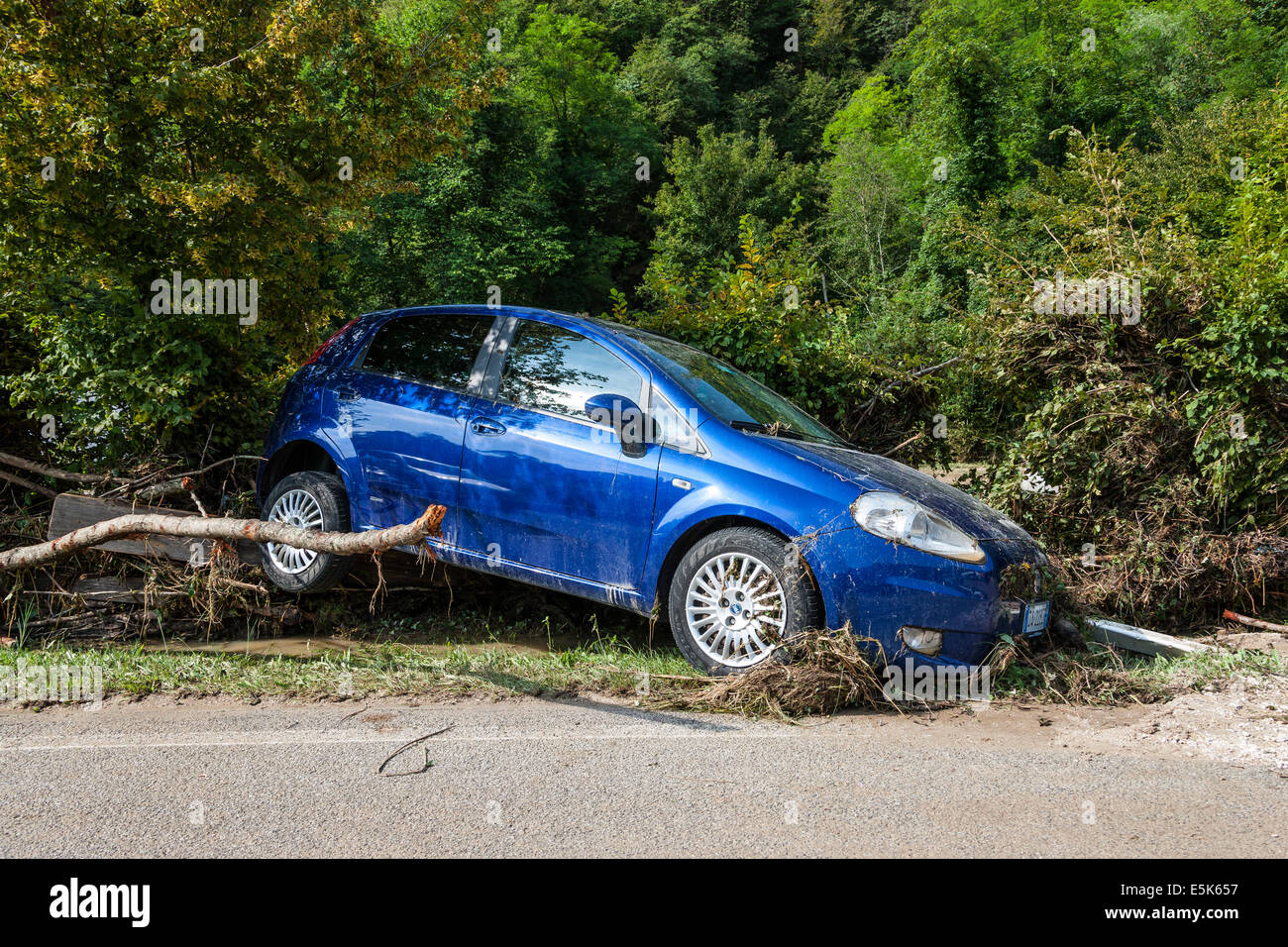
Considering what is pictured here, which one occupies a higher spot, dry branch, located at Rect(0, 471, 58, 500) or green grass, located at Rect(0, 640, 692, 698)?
dry branch, located at Rect(0, 471, 58, 500)

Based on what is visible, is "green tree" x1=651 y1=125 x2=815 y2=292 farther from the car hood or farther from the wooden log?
the car hood

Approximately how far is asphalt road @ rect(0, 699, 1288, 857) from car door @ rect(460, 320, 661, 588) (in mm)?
955

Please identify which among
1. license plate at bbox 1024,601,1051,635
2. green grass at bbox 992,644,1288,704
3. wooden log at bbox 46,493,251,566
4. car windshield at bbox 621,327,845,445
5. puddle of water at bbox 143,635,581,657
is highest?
car windshield at bbox 621,327,845,445

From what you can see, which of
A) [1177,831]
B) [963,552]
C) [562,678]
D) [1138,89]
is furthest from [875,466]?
[1138,89]

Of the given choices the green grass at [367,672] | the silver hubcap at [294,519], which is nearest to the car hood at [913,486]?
the green grass at [367,672]

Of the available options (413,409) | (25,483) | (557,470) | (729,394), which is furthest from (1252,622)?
(25,483)

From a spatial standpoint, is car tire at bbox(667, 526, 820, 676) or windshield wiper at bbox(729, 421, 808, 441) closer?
car tire at bbox(667, 526, 820, 676)

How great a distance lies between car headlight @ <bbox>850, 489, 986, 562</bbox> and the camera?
4.59 meters

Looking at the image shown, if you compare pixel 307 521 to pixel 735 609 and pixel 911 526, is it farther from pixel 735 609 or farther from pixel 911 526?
pixel 911 526

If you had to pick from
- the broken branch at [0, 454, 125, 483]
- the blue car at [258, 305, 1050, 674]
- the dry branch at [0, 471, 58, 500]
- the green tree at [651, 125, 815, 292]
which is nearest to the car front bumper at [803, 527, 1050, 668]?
the blue car at [258, 305, 1050, 674]

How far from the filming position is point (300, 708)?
4.76m

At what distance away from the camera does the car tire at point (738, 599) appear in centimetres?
458

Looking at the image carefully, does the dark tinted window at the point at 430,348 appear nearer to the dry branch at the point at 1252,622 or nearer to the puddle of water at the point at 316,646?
the puddle of water at the point at 316,646

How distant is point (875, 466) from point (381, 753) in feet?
10.0
